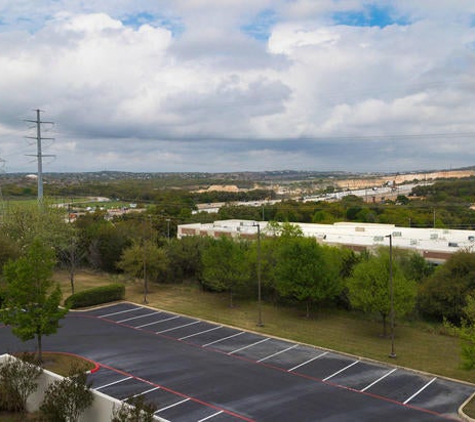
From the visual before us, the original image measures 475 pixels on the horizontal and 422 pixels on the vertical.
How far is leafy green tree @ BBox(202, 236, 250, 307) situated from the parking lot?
5684 mm

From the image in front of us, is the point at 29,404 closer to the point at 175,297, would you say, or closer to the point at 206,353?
the point at 206,353

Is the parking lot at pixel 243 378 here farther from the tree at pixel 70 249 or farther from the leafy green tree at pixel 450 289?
the tree at pixel 70 249

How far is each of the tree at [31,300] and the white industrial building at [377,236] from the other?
1475 centimetres

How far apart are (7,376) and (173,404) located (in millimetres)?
6499

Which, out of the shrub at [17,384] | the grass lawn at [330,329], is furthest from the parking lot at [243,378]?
the shrub at [17,384]

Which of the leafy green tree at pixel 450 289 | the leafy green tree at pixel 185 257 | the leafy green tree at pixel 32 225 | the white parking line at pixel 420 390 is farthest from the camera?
the leafy green tree at pixel 32 225

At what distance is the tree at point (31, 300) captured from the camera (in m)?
22.4

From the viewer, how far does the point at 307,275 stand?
31.8 metres

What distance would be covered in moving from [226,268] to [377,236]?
1876 cm

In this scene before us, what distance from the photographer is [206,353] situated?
2588cm

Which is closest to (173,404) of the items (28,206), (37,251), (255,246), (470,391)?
(37,251)

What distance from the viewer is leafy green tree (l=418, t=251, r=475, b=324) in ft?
98.5

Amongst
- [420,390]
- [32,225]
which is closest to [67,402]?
[420,390]

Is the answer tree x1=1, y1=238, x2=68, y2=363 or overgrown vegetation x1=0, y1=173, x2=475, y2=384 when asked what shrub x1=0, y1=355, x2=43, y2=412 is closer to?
tree x1=1, y1=238, x2=68, y2=363
